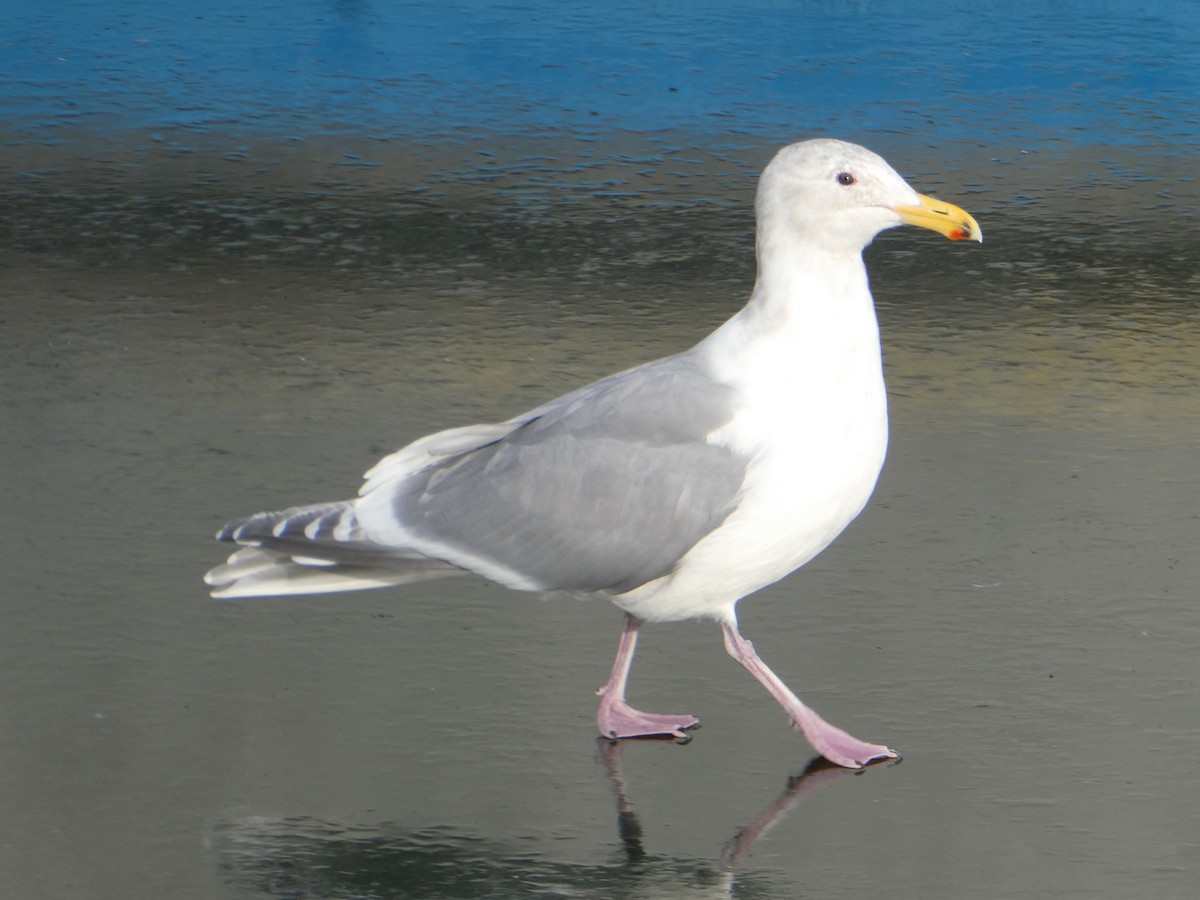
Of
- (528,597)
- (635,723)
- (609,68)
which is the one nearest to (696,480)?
(635,723)

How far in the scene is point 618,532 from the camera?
138 inches

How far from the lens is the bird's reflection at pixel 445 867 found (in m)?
3.09

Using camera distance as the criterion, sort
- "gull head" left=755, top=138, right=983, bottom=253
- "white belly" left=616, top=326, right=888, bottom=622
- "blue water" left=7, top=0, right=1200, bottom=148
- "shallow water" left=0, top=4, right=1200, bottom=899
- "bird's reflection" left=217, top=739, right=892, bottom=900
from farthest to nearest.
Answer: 1. "blue water" left=7, top=0, right=1200, bottom=148
2. "gull head" left=755, top=138, right=983, bottom=253
3. "white belly" left=616, top=326, right=888, bottom=622
4. "shallow water" left=0, top=4, right=1200, bottom=899
5. "bird's reflection" left=217, top=739, right=892, bottom=900

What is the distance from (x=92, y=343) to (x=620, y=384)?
9.05ft

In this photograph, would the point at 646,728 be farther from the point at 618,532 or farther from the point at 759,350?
the point at 759,350

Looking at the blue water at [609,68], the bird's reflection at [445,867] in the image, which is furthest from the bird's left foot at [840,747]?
the blue water at [609,68]

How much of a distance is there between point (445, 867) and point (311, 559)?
0.74 metres

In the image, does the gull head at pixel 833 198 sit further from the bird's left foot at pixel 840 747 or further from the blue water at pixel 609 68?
the blue water at pixel 609 68

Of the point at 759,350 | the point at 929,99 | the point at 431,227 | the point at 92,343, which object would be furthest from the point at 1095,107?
the point at 759,350

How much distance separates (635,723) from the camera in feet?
11.9

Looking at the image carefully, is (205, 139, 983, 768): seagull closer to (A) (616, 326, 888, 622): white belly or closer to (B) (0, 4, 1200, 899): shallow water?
(A) (616, 326, 888, 622): white belly

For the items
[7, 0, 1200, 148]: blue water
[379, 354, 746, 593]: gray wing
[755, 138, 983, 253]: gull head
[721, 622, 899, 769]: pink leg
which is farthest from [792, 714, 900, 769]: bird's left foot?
[7, 0, 1200, 148]: blue water

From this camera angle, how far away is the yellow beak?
3.65m

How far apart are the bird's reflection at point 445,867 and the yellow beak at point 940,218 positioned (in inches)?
46.8
